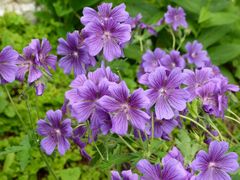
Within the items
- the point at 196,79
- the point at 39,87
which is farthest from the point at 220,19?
the point at 39,87

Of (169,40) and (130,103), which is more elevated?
(130,103)

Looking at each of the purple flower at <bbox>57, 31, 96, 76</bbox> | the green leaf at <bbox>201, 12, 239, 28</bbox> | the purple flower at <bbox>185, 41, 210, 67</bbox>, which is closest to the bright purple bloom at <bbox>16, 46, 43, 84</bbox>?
the purple flower at <bbox>57, 31, 96, 76</bbox>

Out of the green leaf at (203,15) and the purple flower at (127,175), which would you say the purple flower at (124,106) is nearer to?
the purple flower at (127,175)

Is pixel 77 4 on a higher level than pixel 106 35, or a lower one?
lower

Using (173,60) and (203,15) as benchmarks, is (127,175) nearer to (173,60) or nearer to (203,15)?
(173,60)

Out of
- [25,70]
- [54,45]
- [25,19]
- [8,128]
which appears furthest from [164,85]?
[25,19]

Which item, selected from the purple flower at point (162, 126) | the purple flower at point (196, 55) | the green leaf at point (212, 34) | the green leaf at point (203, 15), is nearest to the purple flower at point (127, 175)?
the purple flower at point (162, 126)

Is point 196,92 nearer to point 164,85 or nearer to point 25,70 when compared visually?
point 164,85

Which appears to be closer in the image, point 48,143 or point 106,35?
point 106,35
